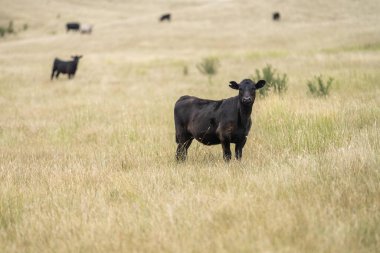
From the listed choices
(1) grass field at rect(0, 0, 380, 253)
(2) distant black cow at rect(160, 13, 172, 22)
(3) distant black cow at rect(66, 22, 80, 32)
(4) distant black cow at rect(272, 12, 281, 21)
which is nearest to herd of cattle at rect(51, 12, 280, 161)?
(1) grass field at rect(0, 0, 380, 253)

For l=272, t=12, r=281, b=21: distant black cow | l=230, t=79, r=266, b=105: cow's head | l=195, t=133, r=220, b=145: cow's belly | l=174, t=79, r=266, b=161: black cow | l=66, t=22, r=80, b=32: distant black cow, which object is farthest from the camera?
l=66, t=22, r=80, b=32: distant black cow

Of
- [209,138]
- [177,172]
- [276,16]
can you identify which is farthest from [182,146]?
[276,16]

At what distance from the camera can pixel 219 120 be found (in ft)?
19.8

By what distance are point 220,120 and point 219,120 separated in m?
0.04

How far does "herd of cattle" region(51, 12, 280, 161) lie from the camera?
587 cm

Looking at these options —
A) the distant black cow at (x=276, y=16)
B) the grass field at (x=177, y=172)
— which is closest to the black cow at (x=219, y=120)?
the grass field at (x=177, y=172)

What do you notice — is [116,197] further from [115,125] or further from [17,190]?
→ [115,125]

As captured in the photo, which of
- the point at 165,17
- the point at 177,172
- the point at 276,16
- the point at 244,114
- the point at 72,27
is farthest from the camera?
the point at 72,27

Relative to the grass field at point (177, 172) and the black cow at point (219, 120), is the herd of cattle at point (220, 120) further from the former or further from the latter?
the grass field at point (177, 172)

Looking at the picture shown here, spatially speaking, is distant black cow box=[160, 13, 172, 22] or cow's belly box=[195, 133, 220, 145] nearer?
cow's belly box=[195, 133, 220, 145]

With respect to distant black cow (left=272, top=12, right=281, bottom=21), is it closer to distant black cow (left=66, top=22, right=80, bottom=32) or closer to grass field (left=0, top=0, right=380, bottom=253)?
distant black cow (left=66, top=22, right=80, bottom=32)

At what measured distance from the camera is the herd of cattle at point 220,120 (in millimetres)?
5867

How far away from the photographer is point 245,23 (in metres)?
45.3

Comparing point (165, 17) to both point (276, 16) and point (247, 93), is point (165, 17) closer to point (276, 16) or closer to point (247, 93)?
point (276, 16)
